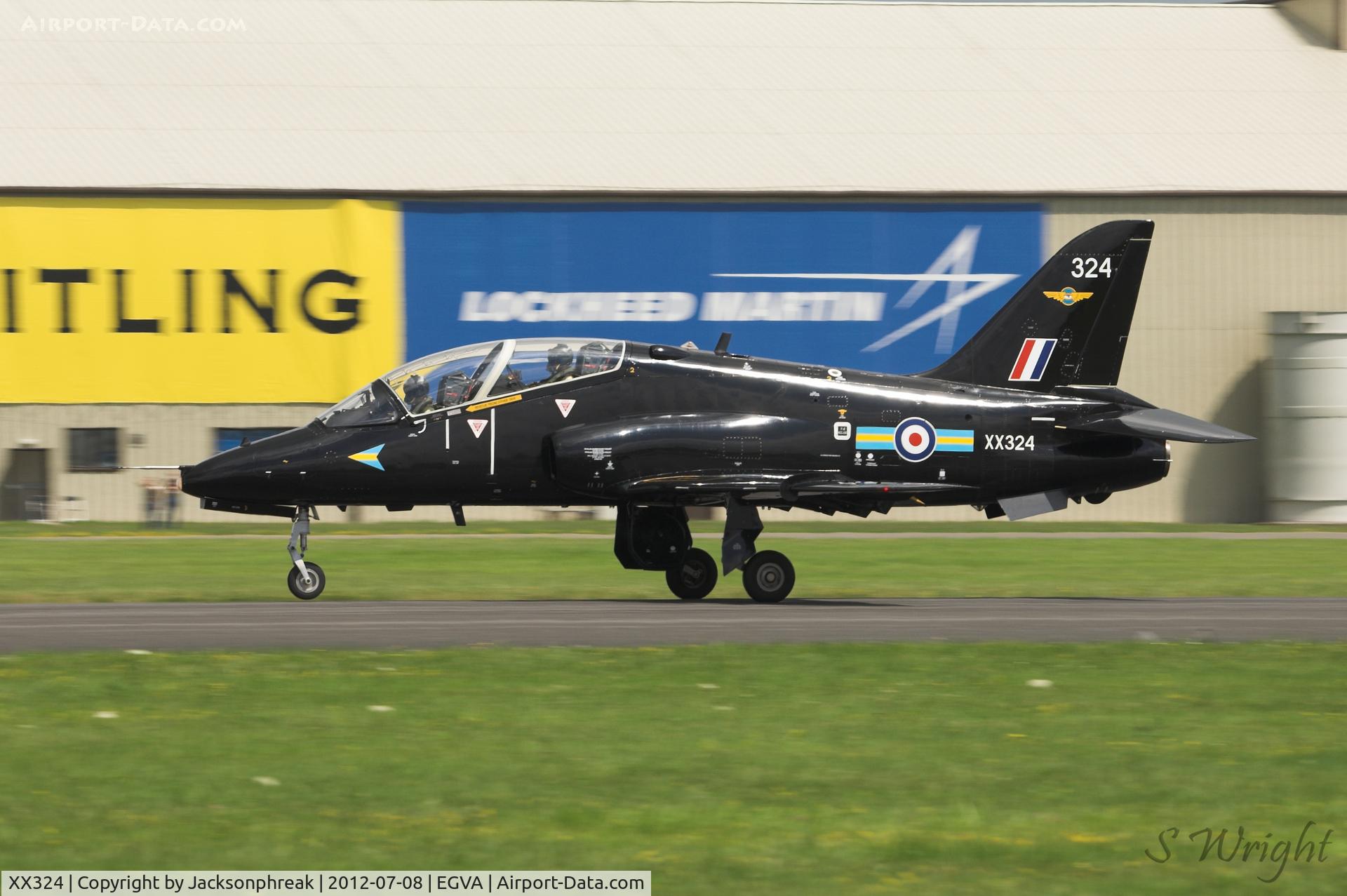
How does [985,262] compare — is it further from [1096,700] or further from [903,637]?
[1096,700]

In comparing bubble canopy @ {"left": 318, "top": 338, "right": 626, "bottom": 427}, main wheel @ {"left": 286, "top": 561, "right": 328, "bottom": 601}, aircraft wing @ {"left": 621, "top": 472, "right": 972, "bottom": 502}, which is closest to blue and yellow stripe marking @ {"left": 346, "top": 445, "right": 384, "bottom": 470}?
bubble canopy @ {"left": 318, "top": 338, "right": 626, "bottom": 427}

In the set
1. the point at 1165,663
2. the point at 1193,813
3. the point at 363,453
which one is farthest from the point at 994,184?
the point at 1193,813

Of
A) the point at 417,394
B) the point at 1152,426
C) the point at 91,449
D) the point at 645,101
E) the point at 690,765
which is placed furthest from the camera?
the point at 645,101

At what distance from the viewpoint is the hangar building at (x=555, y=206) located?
1751 inches

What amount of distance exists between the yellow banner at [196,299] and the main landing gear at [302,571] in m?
24.5

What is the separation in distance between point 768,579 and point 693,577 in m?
1.13

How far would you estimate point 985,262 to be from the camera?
47.0 metres

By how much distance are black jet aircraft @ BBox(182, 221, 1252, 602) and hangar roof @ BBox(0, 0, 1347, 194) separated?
25.3 m

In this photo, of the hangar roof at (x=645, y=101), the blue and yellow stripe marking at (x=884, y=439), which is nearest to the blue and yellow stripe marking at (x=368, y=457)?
the blue and yellow stripe marking at (x=884, y=439)

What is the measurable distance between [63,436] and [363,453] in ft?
89.4

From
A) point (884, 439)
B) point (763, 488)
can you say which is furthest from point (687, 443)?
point (884, 439)

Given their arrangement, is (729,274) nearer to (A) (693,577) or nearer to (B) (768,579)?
(A) (693,577)
